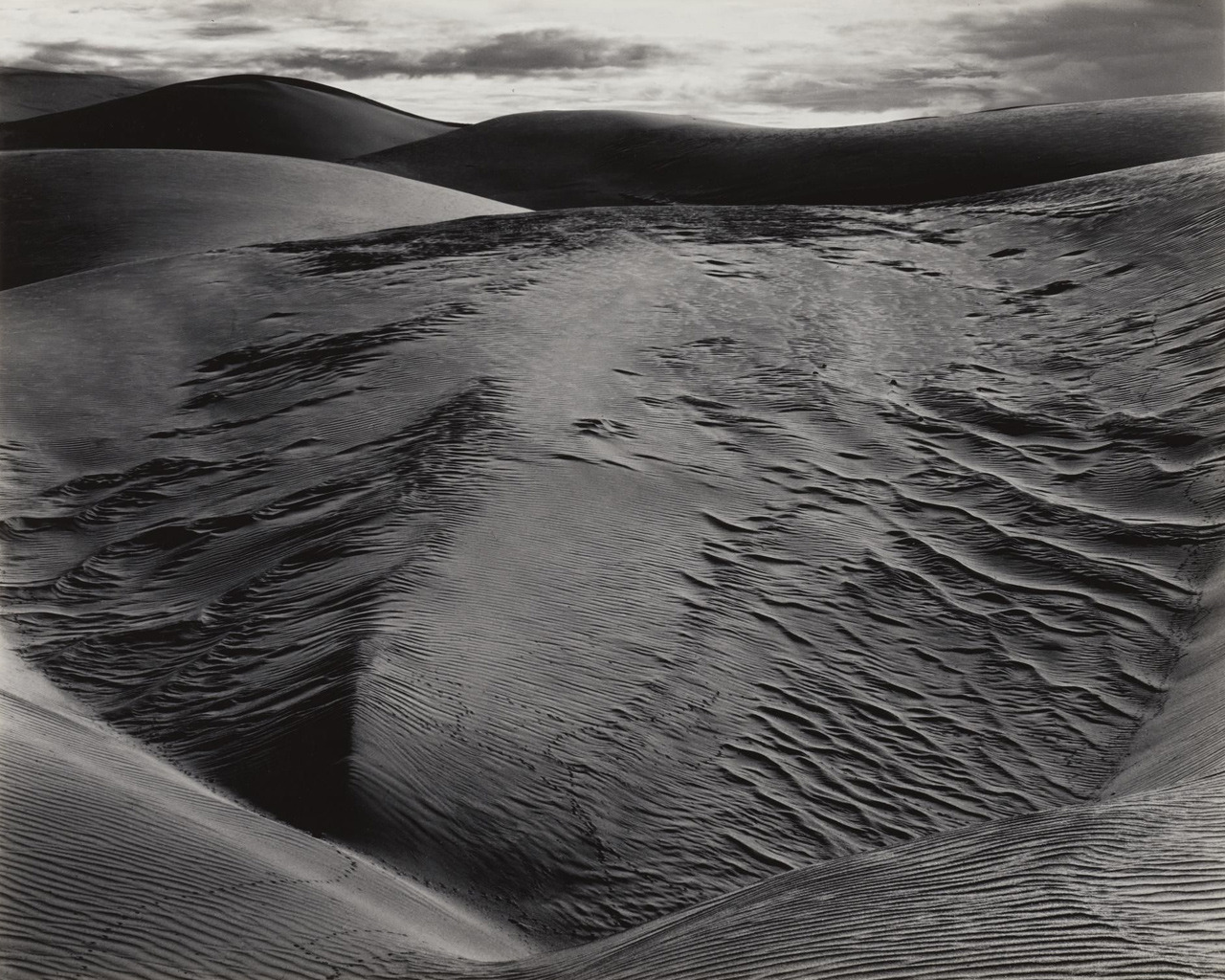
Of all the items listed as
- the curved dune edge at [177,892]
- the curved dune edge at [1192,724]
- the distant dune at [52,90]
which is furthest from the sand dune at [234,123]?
the curved dune edge at [177,892]

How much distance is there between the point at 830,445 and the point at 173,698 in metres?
2.73

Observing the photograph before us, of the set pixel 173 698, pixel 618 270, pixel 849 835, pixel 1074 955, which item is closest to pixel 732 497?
pixel 849 835

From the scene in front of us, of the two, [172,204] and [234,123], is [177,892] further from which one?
[234,123]

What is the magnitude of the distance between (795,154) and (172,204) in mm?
7212

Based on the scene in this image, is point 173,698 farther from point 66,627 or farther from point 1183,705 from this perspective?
point 1183,705

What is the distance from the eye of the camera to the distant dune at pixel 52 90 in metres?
24.8

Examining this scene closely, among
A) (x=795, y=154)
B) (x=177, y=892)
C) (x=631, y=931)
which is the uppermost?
(x=795, y=154)

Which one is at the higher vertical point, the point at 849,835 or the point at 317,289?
the point at 317,289

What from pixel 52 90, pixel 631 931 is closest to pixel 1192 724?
pixel 631 931

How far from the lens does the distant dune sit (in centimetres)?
2478

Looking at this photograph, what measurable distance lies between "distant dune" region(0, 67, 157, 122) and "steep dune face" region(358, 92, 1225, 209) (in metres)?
10.7

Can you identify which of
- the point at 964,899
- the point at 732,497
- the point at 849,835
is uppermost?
the point at 964,899

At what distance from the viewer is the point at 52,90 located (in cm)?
2556

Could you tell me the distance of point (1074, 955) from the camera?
5.37ft
